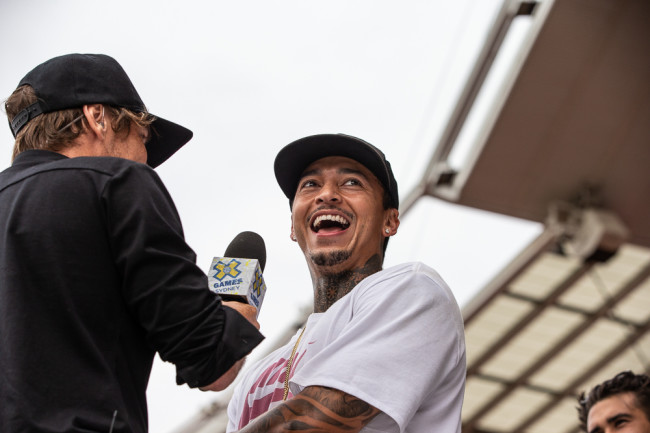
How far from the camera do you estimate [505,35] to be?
8.39 m

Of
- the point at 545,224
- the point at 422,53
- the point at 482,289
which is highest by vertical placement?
the point at 422,53

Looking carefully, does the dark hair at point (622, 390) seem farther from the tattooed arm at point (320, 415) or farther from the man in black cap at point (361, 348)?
the tattooed arm at point (320, 415)

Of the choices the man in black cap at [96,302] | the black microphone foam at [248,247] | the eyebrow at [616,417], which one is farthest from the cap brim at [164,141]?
the eyebrow at [616,417]

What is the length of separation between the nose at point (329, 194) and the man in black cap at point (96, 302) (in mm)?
1342

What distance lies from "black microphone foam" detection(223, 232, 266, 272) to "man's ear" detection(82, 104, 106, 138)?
57cm

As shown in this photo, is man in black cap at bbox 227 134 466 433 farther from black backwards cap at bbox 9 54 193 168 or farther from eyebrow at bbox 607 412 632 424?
eyebrow at bbox 607 412 632 424

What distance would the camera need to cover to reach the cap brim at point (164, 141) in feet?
7.60

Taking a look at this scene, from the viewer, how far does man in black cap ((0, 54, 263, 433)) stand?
1.60 metres

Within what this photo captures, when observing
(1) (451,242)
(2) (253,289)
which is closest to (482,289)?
(1) (451,242)

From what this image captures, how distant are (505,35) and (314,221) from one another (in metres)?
5.78

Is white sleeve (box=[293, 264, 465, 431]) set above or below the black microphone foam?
above

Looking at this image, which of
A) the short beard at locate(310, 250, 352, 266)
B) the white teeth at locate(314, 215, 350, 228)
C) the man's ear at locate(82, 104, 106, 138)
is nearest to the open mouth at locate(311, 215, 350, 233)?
the white teeth at locate(314, 215, 350, 228)

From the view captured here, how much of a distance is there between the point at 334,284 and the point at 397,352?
94 cm

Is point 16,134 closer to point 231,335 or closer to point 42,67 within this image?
point 42,67
